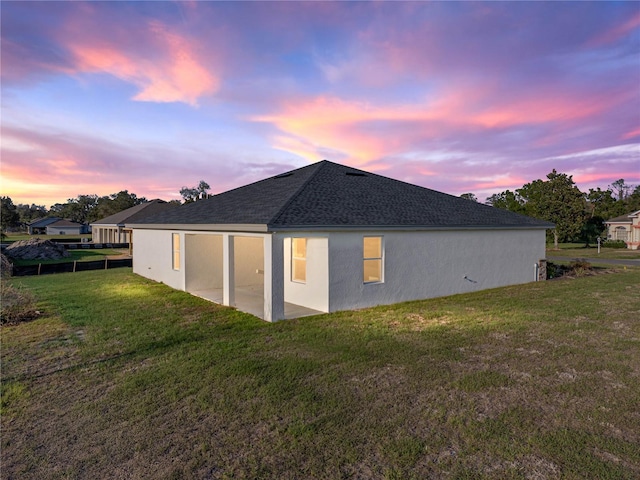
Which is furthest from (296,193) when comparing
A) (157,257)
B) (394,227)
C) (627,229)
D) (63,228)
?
(63,228)

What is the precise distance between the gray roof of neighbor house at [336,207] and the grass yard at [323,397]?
278cm

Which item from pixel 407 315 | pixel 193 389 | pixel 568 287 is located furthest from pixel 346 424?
pixel 568 287

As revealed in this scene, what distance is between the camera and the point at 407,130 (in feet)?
67.4

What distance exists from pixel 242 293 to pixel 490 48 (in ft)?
43.5

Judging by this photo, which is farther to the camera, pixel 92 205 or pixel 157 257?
pixel 92 205

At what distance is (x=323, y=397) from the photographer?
5035 millimetres

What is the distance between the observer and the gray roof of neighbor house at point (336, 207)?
10172 mm

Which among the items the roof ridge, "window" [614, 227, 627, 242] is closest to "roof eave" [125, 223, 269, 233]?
the roof ridge

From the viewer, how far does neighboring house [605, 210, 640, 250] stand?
120 feet

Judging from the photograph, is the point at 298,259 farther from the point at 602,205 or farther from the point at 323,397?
the point at 602,205

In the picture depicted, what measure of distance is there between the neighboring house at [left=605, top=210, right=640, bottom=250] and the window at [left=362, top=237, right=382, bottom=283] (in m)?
A: 38.6

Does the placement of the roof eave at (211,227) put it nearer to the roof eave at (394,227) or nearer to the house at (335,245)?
the house at (335,245)

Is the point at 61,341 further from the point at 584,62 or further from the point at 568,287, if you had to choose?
the point at 584,62

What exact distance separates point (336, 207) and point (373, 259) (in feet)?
6.41
